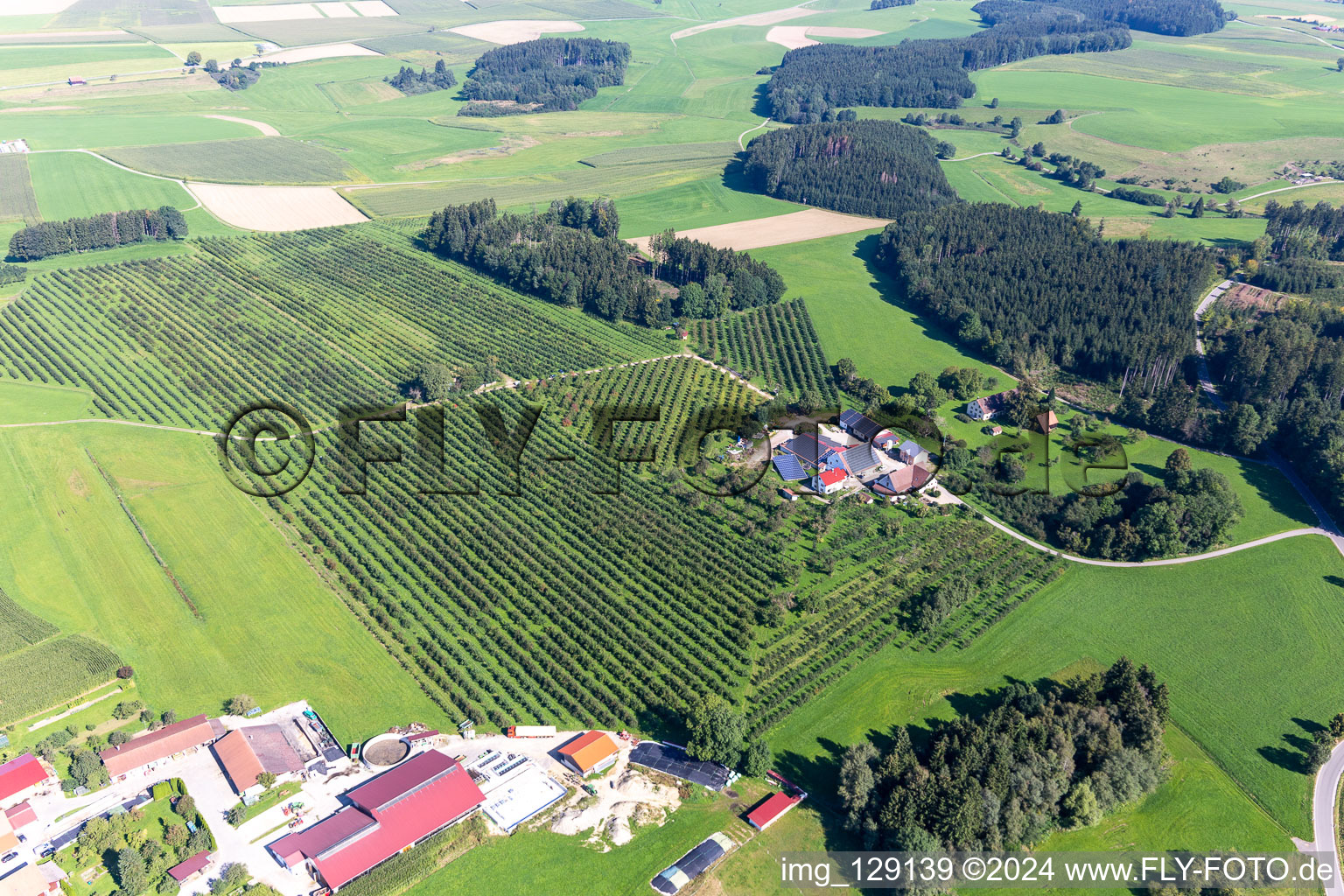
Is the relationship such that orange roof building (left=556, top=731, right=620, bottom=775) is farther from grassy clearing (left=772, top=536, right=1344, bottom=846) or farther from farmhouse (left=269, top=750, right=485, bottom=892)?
grassy clearing (left=772, top=536, right=1344, bottom=846)

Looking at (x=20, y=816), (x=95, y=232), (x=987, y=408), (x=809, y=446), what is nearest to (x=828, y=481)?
(x=809, y=446)

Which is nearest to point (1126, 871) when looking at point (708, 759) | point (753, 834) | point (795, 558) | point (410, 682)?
point (753, 834)

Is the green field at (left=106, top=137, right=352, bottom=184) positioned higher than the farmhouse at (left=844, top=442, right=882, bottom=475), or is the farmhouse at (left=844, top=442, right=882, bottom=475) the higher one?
the green field at (left=106, top=137, right=352, bottom=184)

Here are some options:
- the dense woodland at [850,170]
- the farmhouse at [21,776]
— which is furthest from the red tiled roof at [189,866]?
the dense woodland at [850,170]

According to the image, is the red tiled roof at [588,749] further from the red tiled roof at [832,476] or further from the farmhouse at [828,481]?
the red tiled roof at [832,476]

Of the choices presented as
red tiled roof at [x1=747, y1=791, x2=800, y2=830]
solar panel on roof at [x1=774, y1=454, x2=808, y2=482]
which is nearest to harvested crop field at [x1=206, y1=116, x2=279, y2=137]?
solar panel on roof at [x1=774, y1=454, x2=808, y2=482]
